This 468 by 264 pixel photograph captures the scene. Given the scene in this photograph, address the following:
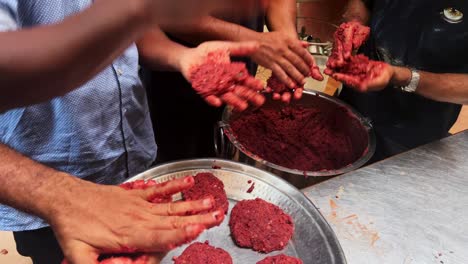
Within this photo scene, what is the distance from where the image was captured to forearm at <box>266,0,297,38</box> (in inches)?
59.4

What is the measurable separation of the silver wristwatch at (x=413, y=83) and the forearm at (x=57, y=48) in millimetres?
1147

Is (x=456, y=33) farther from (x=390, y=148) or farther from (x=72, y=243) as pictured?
(x=72, y=243)

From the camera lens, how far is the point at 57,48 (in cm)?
50

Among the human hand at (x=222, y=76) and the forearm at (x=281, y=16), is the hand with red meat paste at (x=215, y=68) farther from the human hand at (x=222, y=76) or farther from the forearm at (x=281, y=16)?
the forearm at (x=281, y=16)

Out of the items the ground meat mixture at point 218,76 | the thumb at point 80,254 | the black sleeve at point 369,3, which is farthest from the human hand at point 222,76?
the black sleeve at point 369,3

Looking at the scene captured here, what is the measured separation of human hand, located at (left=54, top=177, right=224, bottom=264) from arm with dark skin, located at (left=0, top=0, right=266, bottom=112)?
29 cm

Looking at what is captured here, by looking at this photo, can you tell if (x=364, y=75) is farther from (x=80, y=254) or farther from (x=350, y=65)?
(x=80, y=254)

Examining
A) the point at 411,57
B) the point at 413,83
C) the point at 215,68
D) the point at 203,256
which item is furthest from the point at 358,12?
the point at 203,256

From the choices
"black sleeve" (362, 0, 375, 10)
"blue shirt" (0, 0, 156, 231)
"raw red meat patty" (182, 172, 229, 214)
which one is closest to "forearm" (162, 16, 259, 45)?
"blue shirt" (0, 0, 156, 231)

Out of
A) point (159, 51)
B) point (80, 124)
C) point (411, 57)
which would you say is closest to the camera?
point (80, 124)

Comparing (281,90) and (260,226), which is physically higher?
(281,90)

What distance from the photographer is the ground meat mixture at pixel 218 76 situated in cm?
105

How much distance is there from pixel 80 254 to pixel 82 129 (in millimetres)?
328

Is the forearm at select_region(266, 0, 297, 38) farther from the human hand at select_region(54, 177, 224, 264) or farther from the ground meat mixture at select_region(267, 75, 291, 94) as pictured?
the human hand at select_region(54, 177, 224, 264)
